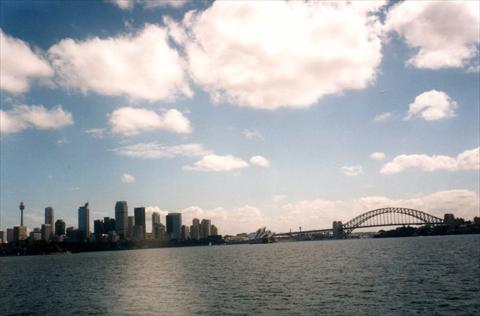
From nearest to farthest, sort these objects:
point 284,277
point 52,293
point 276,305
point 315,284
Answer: point 276,305
point 315,284
point 52,293
point 284,277

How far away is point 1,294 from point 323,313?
57.4m

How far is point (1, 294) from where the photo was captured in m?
72.3

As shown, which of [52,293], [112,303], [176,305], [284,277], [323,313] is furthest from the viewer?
[284,277]

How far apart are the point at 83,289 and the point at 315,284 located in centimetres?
3948

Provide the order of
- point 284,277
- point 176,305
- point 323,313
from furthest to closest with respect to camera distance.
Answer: point 284,277 < point 176,305 < point 323,313

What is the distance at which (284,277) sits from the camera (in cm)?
7694

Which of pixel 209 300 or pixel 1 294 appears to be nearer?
pixel 209 300

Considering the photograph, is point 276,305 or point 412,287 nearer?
point 276,305

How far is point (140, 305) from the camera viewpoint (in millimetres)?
52469

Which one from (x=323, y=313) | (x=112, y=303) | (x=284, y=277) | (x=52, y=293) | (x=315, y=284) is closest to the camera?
(x=323, y=313)

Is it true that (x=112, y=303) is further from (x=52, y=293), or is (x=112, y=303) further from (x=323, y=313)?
(x=323, y=313)

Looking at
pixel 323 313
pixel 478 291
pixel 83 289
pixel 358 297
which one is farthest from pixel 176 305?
pixel 478 291

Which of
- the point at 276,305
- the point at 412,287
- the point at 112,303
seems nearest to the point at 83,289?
the point at 112,303

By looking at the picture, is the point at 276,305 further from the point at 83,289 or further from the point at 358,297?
the point at 83,289
